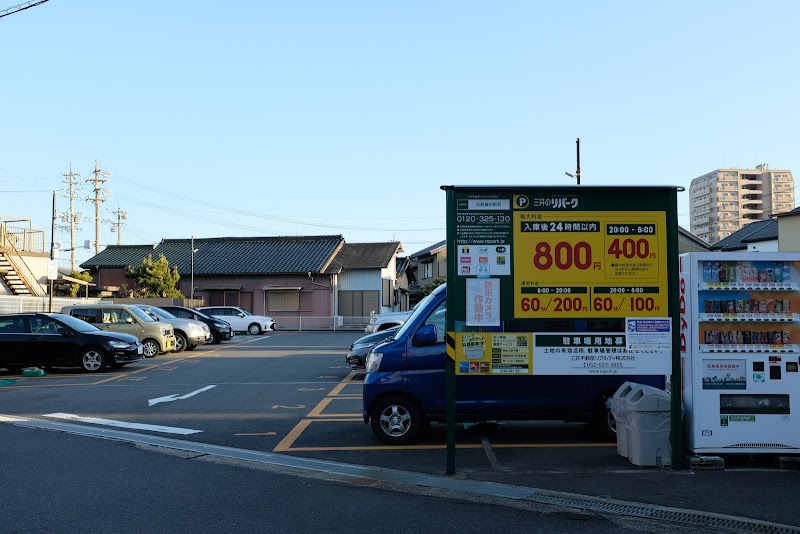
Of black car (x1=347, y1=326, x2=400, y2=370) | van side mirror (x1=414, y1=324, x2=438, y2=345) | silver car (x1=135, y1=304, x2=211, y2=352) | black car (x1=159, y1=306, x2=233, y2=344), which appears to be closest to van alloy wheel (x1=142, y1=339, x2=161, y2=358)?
silver car (x1=135, y1=304, x2=211, y2=352)

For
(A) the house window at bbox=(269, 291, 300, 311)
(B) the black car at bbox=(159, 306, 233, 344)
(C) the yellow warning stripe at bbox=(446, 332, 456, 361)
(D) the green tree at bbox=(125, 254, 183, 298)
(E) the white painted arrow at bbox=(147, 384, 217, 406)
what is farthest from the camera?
(A) the house window at bbox=(269, 291, 300, 311)

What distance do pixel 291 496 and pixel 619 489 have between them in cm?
301

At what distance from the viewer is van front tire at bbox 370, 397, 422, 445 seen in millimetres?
8305

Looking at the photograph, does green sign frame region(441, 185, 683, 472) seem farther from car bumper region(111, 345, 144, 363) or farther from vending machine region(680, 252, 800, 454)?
car bumper region(111, 345, 144, 363)

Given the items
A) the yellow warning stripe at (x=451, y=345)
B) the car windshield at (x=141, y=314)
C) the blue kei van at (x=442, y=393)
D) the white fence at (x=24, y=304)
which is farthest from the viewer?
the white fence at (x=24, y=304)

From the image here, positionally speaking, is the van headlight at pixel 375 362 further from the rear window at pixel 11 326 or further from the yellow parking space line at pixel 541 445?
the rear window at pixel 11 326

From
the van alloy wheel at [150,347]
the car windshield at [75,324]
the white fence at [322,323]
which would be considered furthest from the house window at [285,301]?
the car windshield at [75,324]

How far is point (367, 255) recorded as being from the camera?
150 ft

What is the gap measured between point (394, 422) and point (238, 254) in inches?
1588

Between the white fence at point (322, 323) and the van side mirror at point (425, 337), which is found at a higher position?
the van side mirror at point (425, 337)

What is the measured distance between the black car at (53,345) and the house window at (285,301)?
26.4 m

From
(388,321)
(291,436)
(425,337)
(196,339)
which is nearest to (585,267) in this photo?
(425,337)

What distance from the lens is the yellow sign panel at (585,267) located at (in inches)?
289

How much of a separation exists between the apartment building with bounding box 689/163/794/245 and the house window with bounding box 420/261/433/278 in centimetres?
8936
